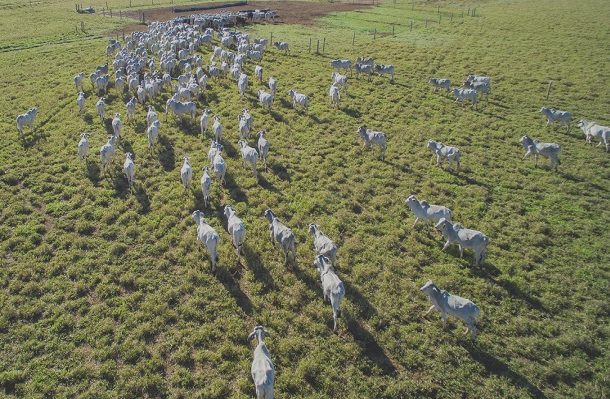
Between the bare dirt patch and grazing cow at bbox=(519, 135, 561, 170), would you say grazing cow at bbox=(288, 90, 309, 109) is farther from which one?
the bare dirt patch

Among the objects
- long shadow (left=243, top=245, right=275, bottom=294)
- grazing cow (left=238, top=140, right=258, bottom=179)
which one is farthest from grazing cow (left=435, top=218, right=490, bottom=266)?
grazing cow (left=238, top=140, right=258, bottom=179)

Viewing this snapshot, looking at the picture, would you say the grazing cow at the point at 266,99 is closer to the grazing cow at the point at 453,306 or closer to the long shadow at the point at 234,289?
the long shadow at the point at 234,289

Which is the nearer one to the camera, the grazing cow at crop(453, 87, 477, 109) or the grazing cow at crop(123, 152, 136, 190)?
the grazing cow at crop(123, 152, 136, 190)

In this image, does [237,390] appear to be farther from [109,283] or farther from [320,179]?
[320,179]

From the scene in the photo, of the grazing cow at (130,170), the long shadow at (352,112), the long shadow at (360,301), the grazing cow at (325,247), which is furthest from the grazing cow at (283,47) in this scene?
the long shadow at (360,301)

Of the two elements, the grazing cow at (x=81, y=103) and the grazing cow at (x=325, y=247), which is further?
the grazing cow at (x=81, y=103)

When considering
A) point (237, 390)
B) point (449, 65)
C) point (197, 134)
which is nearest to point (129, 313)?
point (237, 390)

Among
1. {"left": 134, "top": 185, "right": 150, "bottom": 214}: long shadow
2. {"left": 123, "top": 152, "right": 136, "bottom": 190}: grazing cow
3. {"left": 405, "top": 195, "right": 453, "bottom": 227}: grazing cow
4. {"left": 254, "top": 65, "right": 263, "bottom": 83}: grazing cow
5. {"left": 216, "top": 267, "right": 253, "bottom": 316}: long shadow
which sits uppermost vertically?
{"left": 254, "top": 65, "right": 263, "bottom": 83}: grazing cow
